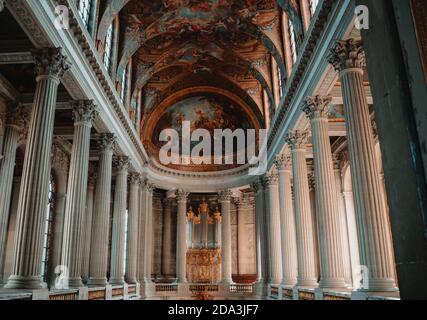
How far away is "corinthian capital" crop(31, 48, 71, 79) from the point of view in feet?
36.1

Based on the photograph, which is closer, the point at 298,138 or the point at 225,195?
the point at 298,138

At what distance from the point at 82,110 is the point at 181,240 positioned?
1398 cm

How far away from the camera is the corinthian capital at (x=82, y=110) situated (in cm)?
1421

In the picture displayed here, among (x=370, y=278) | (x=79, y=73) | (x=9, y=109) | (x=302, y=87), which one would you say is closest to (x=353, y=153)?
(x=370, y=278)

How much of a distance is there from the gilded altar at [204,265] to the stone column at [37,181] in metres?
17.8

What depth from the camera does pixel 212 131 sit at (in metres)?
28.0

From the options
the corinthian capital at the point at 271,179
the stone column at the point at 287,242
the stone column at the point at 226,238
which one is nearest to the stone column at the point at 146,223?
the stone column at the point at 226,238

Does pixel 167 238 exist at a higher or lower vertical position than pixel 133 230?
lower

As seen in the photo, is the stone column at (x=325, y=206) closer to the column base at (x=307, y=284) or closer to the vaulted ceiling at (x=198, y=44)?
the column base at (x=307, y=284)

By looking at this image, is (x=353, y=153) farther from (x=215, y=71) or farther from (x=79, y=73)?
(x=215, y=71)

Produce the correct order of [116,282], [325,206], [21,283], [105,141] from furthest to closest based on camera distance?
1. [116,282]
2. [105,141]
3. [325,206]
4. [21,283]

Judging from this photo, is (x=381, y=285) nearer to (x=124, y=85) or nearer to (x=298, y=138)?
(x=298, y=138)

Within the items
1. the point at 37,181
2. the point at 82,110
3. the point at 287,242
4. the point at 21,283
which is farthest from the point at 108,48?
the point at 287,242

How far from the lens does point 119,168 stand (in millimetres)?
20281
